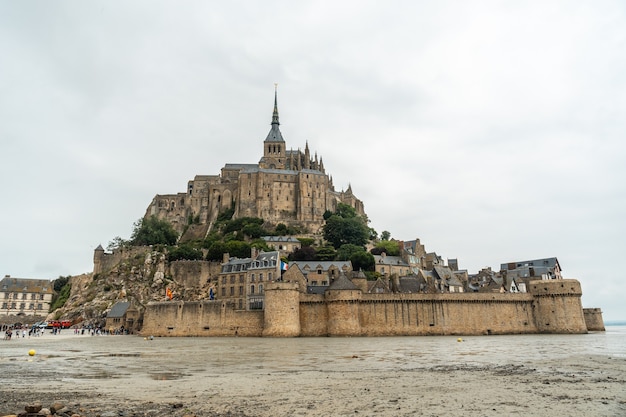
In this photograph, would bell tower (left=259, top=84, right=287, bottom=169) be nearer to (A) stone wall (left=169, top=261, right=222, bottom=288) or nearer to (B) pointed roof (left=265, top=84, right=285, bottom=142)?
(B) pointed roof (left=265, top=84, right=285, bottom=142)

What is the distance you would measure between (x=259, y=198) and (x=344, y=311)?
42.8 metres

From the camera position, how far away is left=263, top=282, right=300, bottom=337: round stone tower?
142 ft

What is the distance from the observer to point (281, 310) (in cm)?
4369

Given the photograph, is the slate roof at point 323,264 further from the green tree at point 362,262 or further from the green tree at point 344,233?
the green tree at point 344,233

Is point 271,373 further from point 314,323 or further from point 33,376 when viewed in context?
point 314,323

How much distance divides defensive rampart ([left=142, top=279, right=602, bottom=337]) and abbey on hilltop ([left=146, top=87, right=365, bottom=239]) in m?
34.5

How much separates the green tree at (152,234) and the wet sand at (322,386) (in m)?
52.4

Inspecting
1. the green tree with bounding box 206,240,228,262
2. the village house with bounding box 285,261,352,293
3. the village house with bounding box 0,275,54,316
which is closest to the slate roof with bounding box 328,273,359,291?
the village house with bounding box 285,261,352,293

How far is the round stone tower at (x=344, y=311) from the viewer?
44.1 m

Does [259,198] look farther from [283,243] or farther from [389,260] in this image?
[389,260]

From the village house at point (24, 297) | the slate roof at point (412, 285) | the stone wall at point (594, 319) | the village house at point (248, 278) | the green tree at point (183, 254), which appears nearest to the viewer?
the slate roof at point (412, 285)

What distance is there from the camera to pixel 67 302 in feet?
203

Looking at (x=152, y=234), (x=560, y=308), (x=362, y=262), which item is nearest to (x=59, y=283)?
(x=152, y=234)

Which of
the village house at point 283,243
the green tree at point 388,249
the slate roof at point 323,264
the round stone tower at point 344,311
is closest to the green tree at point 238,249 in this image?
the village house at point 283,243
